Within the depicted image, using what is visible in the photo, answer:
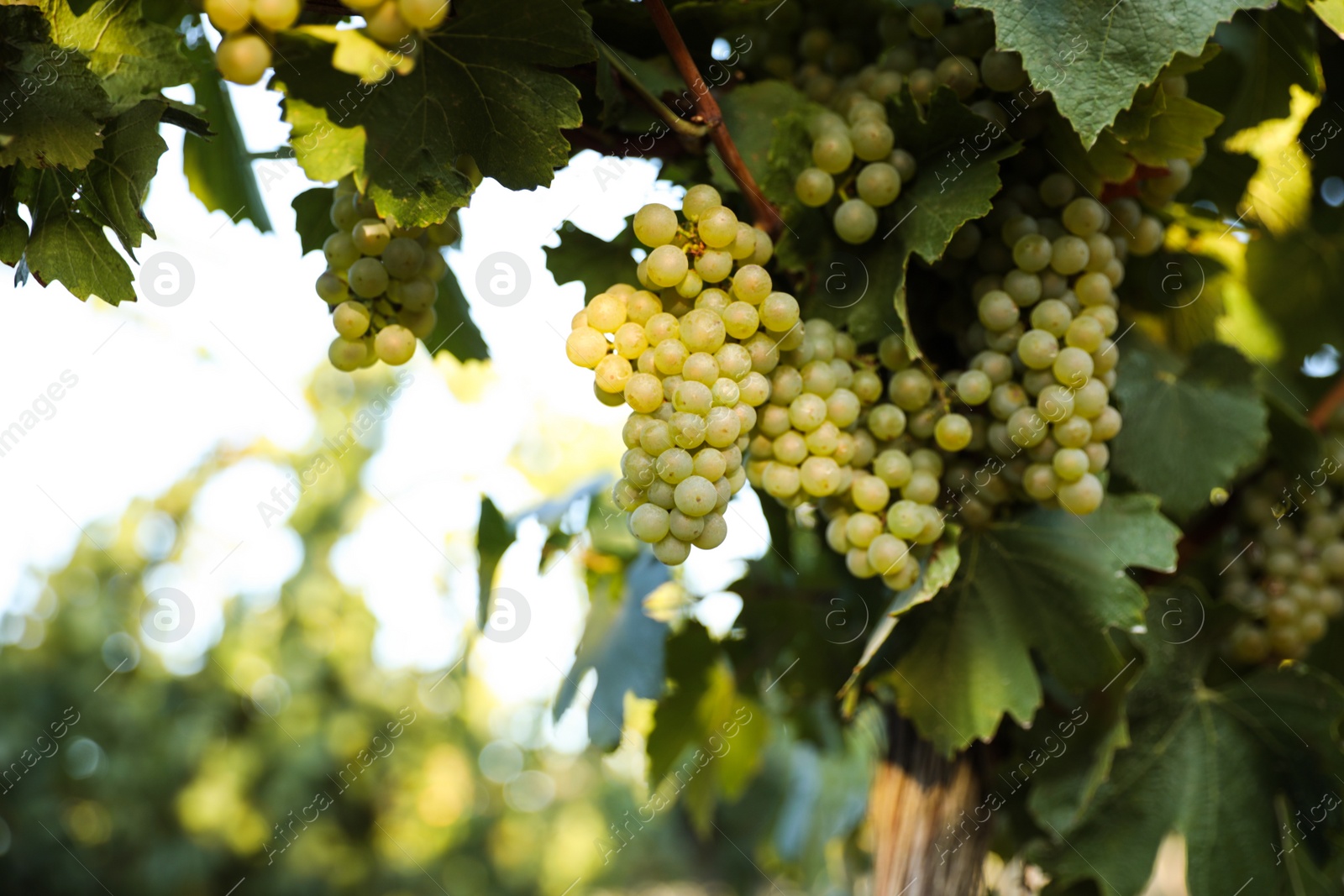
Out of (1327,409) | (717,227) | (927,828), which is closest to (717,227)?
(717,227)

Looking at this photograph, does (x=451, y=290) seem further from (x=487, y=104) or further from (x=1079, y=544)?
(x=1079, y=544)

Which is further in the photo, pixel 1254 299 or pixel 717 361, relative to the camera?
pixel 1254 299

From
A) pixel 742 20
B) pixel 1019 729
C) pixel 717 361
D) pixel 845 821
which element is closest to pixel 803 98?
pixel 742 20

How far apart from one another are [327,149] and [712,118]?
23cm

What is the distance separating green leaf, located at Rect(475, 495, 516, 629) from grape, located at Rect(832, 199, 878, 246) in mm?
536

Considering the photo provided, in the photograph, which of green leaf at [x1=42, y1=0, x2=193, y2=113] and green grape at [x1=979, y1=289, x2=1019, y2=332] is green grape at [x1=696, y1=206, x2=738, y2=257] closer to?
green grape at [x1=979, y1=289, x2=1019, y2=332]

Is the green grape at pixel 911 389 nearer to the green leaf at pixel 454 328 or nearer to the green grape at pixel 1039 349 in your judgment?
the green grape at pixel 1039 349

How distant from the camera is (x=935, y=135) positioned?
2.01 feet

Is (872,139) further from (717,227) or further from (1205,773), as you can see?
(1205,773)

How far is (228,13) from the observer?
411mm

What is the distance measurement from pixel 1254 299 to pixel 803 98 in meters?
0.69

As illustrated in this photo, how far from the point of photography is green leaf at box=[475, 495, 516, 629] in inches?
39.5

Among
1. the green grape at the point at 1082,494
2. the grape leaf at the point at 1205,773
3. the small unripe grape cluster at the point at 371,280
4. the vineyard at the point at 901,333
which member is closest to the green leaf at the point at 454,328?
the vineyard at the point at 901,333

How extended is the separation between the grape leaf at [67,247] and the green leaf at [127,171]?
0.01 m
